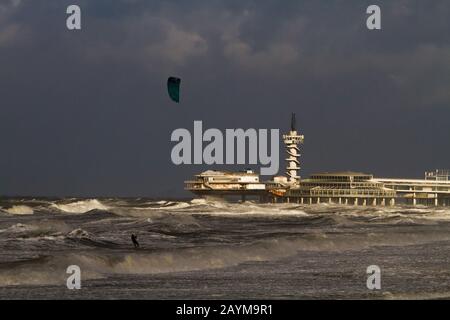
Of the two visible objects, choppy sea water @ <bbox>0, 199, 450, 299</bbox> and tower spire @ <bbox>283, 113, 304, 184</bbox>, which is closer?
choppy sea water @ <bbox>0, 199, 450, 299</bbox>

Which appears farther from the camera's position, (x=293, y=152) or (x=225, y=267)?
(x=293, y=152)

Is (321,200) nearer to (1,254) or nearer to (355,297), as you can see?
(1,254)

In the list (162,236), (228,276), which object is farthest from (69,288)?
(162,236)

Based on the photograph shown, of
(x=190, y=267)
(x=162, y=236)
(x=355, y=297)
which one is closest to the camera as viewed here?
(x=355, y=297)

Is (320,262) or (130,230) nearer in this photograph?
(320,262)

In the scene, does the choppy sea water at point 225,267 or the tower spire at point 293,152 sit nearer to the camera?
the choppy sea water at point 225,267
